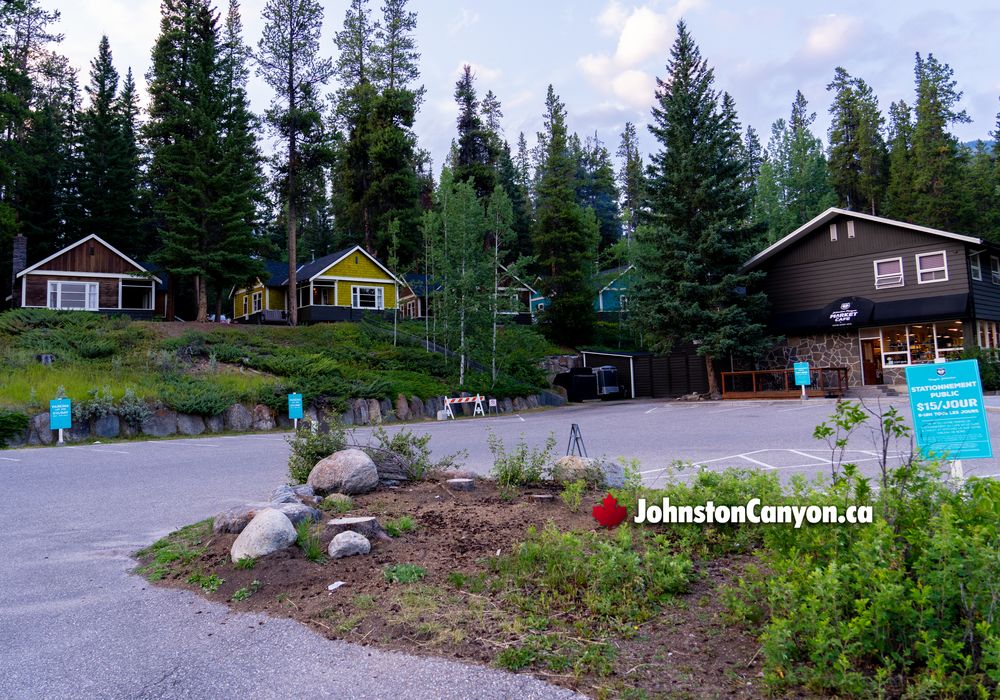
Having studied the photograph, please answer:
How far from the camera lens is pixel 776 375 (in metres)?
31.8

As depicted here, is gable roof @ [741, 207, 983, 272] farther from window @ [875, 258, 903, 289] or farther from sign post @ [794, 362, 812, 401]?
sign post @ [794, 362, 812, 401]

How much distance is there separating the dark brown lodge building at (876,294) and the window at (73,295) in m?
37.1

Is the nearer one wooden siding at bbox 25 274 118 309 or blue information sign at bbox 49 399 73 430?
blue information sign at bbox 49 399 73 430

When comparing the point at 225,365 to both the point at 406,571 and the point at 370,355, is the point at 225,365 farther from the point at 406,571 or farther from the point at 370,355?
the point at 406,571

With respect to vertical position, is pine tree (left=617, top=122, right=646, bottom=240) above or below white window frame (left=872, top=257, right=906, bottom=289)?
above

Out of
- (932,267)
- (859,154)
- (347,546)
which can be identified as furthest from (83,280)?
(859,154)

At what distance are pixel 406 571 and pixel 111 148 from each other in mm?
51012

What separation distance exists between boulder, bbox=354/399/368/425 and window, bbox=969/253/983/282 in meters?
24.9

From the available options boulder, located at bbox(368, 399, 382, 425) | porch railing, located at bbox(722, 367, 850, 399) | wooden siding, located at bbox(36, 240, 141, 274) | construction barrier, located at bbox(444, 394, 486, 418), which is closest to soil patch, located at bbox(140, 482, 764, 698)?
boulder, located at bbox(368, 399, 382, 425)

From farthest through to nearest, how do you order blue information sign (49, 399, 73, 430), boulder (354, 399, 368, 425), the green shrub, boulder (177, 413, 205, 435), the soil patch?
boulder (354, 399, 368, 425) → boulder (177, 413, 205, 435) → blue information sign (49, 399, 73, 430) → the green shrub → the soil patch

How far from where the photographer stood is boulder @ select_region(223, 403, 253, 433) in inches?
890

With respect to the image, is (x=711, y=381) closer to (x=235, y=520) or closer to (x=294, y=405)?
(x=294, y=405)

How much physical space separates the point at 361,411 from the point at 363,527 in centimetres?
2038

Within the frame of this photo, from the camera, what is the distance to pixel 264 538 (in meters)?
5.25
